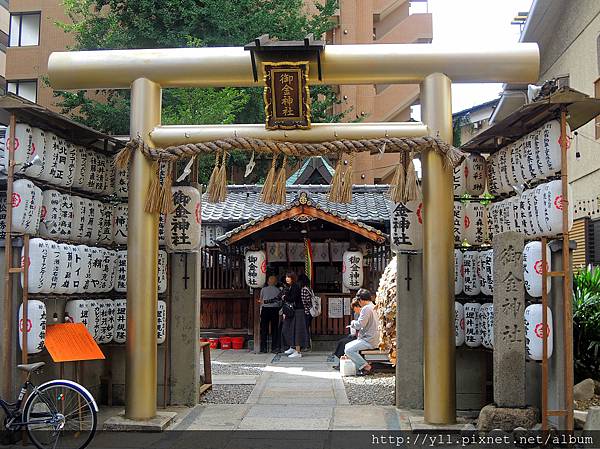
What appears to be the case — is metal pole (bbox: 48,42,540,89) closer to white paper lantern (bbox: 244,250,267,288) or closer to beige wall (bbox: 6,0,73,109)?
white paper lantern (bbox: 244,250,267,288)

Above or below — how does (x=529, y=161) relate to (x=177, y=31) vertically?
below

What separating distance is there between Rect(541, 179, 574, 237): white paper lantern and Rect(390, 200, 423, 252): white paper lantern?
2.21 metres

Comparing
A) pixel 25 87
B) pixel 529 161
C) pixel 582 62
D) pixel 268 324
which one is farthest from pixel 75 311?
pixel 25 87

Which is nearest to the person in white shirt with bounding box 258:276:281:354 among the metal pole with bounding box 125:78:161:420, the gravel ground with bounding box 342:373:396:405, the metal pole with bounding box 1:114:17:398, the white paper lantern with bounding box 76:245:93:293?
the gravel ground with bounding box 342:373:396:405

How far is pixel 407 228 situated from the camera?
9852 mm

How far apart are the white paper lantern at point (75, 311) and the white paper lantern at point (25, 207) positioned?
1.45 m

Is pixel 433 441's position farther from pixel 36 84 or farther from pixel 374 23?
pixel 374 23

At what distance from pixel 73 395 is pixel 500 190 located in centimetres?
635

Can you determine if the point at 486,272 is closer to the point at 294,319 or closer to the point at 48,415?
the point at 48,415

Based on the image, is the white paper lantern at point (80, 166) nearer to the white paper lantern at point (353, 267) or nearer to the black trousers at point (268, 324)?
the black trousers at point (268, 324)

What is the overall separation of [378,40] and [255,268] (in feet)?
79.8

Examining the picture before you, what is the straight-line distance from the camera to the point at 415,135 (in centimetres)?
895

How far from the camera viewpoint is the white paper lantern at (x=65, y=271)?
866 cm

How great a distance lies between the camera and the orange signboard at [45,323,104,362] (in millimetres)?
8445
